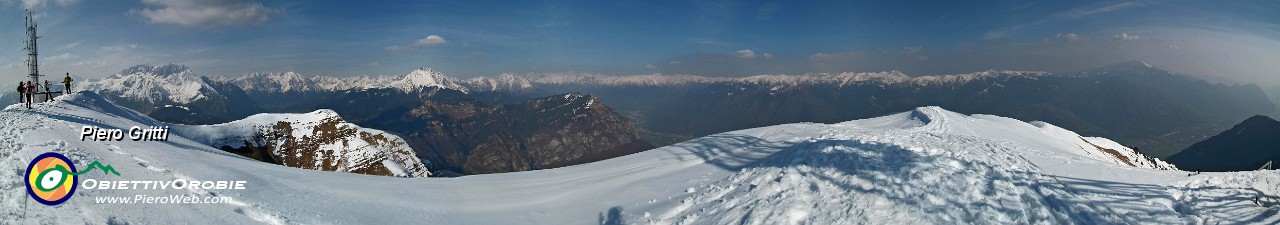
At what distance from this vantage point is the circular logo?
564 inches

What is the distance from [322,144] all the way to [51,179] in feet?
457

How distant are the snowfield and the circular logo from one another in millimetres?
307

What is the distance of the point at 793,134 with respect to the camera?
103 ft

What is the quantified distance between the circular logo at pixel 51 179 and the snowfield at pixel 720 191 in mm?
307

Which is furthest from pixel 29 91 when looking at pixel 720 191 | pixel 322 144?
pixel 322 144

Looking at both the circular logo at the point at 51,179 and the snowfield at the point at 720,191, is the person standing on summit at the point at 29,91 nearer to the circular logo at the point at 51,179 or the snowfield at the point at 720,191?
the snowfield at the point at 720,191

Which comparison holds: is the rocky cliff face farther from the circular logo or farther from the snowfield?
the circular logo

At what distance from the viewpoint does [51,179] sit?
15148 millimetres

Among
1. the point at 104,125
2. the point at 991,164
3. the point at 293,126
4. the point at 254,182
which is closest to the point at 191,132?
the point at 293,126

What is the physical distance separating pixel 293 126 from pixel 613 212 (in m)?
147

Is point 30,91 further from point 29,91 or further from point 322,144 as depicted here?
point 322,144

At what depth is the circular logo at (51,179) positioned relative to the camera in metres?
14.3

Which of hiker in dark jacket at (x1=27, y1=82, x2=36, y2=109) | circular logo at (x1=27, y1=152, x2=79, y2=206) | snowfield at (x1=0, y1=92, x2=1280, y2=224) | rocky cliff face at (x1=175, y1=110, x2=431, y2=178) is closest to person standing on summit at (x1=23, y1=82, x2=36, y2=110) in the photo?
hiker in dark jacket at (x1=27, y1=82, x2=36, y2=109)

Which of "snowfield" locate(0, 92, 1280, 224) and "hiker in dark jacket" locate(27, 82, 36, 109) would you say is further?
"hiker in dark jacket" locate(27, 82, 36, 109)
